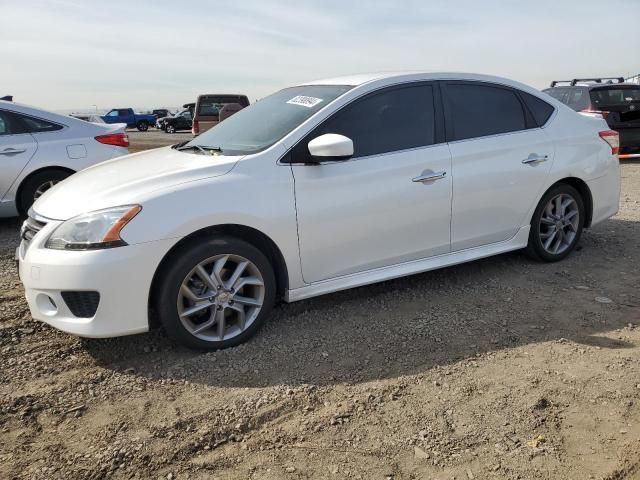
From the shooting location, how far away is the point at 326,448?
2.48 metres

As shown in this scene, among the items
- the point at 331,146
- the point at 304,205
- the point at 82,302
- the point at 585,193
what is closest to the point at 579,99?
the point at 585,193

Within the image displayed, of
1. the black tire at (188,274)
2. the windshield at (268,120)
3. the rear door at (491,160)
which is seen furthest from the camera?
the rear door at (491,160)

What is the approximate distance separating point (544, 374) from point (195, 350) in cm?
203

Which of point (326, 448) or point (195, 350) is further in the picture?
point (195, 350)

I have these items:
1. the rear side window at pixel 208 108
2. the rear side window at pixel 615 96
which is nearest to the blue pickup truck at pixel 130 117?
the rear side window at pixel 208 108

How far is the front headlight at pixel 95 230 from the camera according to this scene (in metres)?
3.00

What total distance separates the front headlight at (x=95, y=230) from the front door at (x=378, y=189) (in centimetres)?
106

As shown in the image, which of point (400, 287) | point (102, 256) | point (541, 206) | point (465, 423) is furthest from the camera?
point (541, 206)

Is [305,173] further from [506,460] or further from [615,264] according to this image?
[615,264]

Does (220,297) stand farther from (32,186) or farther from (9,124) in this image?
(9,124)

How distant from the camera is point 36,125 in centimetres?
640

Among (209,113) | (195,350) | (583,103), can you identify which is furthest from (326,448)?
(209,113)

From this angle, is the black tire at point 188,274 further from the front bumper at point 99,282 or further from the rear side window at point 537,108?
the rear side window at point 537,108

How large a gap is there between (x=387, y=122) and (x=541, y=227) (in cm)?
184
